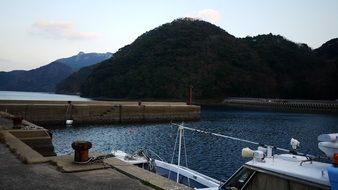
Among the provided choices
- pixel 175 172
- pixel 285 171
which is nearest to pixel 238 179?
pixel 285 171

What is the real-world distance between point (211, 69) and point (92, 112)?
87.5m

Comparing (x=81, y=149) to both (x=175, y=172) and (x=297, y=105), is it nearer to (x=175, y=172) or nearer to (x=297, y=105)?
(x=175, y=172)

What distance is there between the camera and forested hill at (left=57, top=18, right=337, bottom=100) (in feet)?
401

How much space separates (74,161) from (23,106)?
35.7m

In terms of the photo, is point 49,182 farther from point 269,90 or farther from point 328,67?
point 328,67

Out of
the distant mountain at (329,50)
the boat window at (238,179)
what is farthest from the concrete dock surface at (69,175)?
the distant mountain at (329,50)

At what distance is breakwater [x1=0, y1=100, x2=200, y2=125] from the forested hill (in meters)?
66.5

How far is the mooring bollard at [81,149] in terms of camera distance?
693 centimetres

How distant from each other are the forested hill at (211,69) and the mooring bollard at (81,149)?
4399 inches

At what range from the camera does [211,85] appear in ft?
398

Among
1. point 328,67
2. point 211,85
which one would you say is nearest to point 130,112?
point 211,85

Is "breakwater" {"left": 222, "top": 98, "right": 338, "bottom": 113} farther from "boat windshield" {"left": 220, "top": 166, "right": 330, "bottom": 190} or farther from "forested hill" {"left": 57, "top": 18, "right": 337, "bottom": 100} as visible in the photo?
"boat windshield" {"left": 220, "top": 166, "right": 330, "bottom": 190}

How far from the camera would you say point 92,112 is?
44.8m

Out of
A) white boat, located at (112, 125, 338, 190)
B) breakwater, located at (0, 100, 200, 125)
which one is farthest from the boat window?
breakwater, located at (0, 100, 200, 125)
